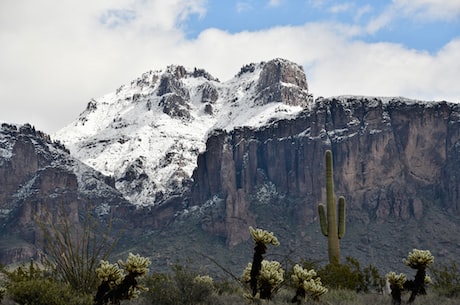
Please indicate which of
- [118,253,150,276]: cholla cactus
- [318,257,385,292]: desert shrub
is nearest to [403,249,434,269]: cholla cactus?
[318,257,385,292]: desert shrub

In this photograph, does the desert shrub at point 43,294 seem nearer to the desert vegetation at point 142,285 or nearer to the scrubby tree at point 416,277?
the desert vegetation at point 142,285

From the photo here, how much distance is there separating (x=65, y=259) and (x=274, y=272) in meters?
6.88

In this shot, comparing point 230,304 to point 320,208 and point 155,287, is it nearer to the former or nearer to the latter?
point 155,287

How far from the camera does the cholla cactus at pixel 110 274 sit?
1520 centimetres

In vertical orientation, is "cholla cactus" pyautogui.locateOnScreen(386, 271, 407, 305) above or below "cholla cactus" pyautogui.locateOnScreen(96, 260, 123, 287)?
below

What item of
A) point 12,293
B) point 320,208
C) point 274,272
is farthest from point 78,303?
point 320,208

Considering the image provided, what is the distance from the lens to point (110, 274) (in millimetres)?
15289

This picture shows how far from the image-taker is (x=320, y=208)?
113 ft

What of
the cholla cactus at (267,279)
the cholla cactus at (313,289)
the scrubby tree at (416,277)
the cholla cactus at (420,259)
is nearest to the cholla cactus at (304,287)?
the cholla cactus at (313,289)

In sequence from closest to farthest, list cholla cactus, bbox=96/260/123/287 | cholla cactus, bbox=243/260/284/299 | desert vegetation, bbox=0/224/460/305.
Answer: cholla cactus, bbox=96/260/123/287
desert vegetation, bbox=0/224/460/305
cholla cactus, bbox=243/260/284/299

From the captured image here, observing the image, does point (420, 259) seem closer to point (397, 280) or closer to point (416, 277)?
point (416, 277)

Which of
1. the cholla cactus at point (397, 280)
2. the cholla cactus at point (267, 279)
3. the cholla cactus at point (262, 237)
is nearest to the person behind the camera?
the cholla cactus at point (267, 279)

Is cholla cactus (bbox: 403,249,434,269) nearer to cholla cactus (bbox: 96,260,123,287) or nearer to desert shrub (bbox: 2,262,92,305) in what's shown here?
cholla cactus (bbox: 96,260,123,287)

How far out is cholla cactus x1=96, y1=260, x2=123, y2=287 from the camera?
49.9 ft
